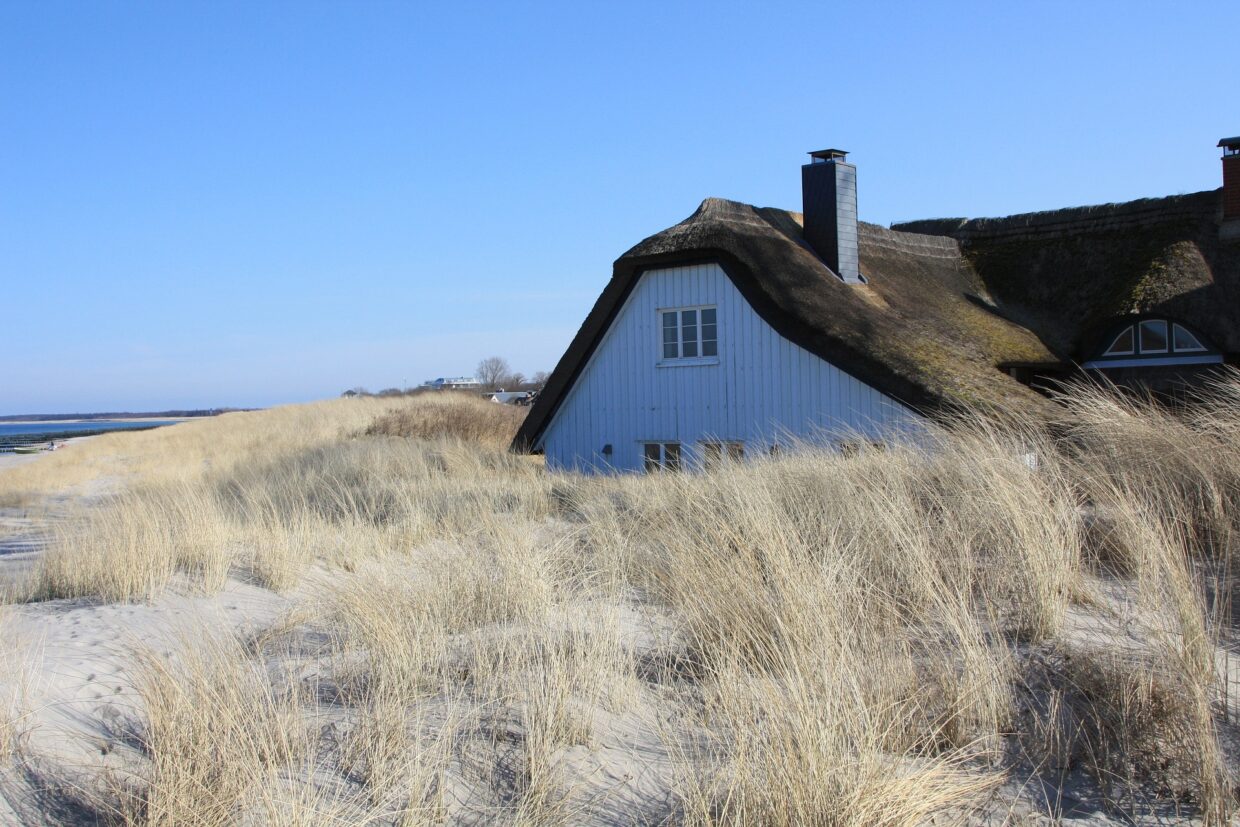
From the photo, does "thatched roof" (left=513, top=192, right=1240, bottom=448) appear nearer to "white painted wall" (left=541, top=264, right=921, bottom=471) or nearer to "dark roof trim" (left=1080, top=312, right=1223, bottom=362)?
"dark roof trim" (left=1080, top=312, right=1223, bottom=362)

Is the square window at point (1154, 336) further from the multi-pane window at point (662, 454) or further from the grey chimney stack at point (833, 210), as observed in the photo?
the multi-pane window at point (662, 454)

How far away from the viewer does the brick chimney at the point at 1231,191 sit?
1781 cm

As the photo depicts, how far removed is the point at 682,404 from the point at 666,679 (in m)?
11.8

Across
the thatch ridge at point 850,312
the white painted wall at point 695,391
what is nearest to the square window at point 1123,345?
the thatch ridge at point 850,312

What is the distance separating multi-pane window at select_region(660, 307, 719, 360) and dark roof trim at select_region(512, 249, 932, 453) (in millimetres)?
771

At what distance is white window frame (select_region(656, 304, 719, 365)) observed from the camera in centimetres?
1606

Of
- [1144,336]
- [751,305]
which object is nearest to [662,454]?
[751,305]

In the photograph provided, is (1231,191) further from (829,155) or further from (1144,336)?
(829,155)

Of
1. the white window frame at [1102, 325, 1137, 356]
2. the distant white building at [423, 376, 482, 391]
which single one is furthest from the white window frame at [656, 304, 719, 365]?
the distant white building at [423, 376, 482, 391]

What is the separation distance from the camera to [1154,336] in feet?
55.1

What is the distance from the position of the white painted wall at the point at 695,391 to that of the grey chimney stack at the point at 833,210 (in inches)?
86.7

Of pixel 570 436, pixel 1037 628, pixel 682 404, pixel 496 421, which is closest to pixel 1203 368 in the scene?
pixel 682 404

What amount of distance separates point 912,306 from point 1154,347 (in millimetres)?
4177

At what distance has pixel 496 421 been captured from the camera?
28.2 m
